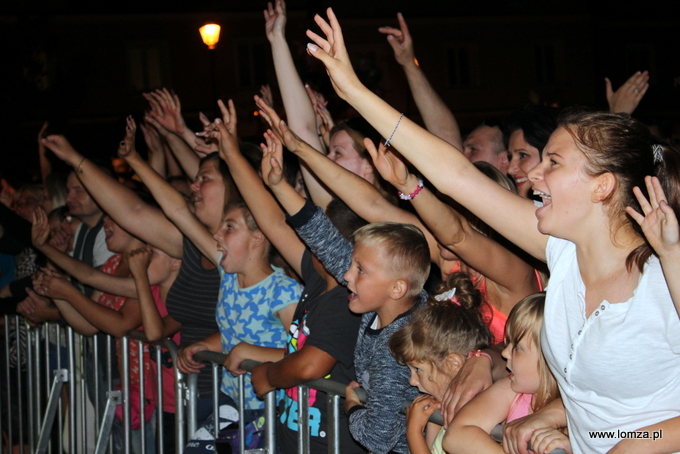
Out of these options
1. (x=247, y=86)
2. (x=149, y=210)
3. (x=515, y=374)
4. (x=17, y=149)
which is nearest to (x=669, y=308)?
(x=515, y=374)

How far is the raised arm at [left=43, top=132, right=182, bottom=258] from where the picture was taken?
477cm

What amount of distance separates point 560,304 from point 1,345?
735 centimetres

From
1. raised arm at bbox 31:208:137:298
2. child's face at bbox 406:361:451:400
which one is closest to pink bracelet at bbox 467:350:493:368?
child's face at bbox 406:361:451:400

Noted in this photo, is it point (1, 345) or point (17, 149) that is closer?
point (1, 345)

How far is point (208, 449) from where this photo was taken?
3824 millimetres

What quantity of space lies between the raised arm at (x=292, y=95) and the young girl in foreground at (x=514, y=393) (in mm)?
1842

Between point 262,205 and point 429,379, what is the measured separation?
142cm

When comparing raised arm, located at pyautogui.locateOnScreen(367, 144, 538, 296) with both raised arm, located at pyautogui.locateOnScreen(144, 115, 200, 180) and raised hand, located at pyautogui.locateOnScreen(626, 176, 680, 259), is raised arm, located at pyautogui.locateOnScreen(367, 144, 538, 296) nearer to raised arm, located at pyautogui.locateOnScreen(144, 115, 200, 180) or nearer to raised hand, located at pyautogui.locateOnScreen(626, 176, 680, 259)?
raised hand, located at pyautogui.locateOnScreen(626, 176, 680, 259)

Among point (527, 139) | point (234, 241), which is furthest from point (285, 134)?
point (527, 139)

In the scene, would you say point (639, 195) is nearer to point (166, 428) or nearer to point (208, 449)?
point (208, 449)

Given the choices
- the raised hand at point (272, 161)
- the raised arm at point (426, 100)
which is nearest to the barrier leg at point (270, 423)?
the raised hand at point (272, 161)

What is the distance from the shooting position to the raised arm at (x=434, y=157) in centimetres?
242

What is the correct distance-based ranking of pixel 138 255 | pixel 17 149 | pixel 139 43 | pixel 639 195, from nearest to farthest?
pixel 639 195, pixel 138 255, pixel 17 149, pixel 139 43

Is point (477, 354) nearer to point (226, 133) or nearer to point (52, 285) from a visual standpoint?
point (226, 133)
